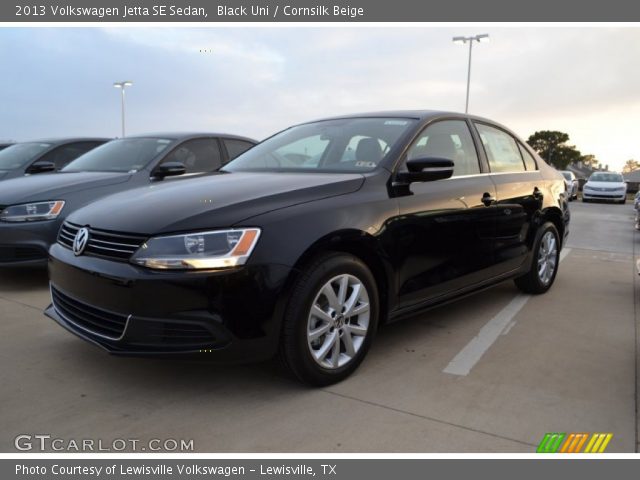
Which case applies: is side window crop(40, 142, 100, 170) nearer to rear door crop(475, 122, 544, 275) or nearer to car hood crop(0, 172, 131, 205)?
car hood crop(0, 172, 131, 205)

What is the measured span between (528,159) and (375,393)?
3.05m

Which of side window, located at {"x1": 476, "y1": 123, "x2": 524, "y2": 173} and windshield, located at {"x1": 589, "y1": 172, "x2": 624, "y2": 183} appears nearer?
side window, located at {"x1": 476, "y1": 123, "x2": 524, "y2": 173}

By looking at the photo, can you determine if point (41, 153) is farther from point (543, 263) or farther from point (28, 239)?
point (543, 263)

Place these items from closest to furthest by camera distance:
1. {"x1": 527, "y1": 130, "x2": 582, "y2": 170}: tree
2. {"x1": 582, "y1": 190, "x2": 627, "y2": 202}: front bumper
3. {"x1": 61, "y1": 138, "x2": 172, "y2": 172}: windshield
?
{"x1": 61, "y1": 138, "x2": 172, "y2": 172}: windshield < {"x1": 582, "y1": 190, "x2": 627, "y2": 202}: front bumper < {"x1": 527, "y1": 130, "x2": 582, "y2": 170}: tree

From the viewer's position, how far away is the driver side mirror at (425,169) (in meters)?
3.23

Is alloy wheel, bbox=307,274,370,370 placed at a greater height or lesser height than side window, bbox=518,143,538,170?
lesser

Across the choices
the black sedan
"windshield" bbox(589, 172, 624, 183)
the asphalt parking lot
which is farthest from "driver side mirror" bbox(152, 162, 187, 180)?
"windshield" bbox(589, 172, 624, 183)

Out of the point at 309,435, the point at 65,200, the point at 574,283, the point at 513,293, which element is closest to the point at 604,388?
the point at 309,435

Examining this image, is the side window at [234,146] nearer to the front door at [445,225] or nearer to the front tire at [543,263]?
the front door at [445,225]

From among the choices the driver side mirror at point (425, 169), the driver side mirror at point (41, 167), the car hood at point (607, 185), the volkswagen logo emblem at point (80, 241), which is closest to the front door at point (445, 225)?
the driver side mirror at point (425, 169)

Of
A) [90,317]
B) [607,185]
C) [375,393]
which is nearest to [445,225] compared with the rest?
[375,393]

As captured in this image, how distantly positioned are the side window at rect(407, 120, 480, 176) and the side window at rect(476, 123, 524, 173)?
0.76 feet

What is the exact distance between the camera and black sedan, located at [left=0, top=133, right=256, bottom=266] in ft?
15.6

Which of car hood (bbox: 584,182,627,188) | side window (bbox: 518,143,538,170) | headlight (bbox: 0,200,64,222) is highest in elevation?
side window (bbox: 518,143,538,170)
